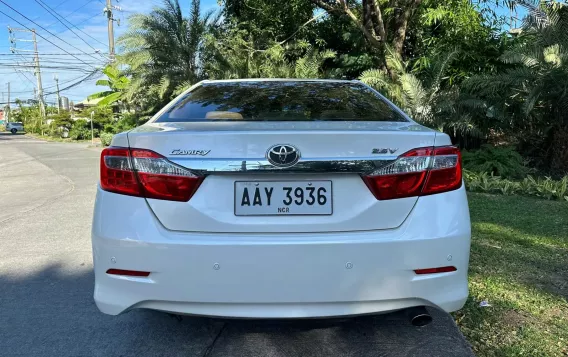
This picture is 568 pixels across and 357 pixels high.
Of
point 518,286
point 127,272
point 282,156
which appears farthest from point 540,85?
point 127,272

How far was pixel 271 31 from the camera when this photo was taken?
14859 mm

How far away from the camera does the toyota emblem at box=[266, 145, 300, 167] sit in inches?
84.1

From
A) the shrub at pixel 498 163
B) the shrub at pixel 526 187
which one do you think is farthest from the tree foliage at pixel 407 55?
the shrub at pixel 526 187

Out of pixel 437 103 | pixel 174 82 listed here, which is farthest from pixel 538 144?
pixel 174 82

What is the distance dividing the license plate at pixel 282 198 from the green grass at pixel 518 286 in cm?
135

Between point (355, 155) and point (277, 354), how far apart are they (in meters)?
1.26

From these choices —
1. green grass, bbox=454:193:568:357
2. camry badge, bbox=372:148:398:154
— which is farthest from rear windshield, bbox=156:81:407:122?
green grass, bbox=454:193:568:357

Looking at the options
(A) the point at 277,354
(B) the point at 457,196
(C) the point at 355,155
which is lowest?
(A) the point at 277,354

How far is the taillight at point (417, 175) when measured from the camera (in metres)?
2.19

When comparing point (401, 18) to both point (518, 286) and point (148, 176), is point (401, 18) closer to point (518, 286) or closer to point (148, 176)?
point (518, 286)

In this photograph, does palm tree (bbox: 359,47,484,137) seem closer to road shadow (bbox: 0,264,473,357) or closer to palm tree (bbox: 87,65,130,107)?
road shadow (bbox: 0,264,473,357)

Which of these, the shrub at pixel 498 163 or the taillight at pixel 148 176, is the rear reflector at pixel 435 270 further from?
the shrub at pixel 498 163

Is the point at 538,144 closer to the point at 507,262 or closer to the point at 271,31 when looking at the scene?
the point at 507,262

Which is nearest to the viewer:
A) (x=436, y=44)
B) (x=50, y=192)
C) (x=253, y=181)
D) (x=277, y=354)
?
(x=253, y=181)
